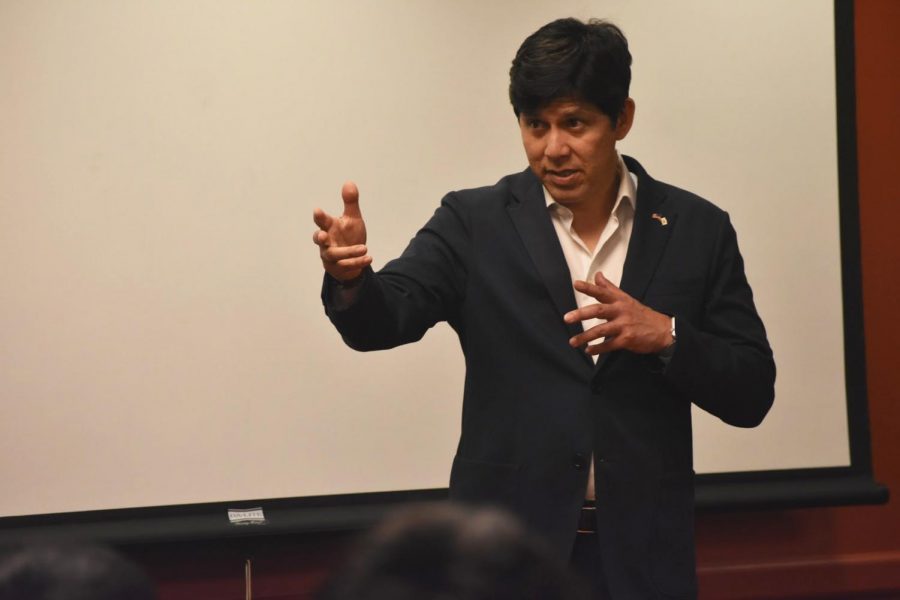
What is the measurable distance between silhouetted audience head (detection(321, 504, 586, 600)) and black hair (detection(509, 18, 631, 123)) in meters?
1.30

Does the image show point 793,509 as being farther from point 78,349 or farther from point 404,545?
point 404,545

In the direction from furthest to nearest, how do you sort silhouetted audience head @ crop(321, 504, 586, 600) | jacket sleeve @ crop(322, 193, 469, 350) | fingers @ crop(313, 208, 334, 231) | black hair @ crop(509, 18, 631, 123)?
black hair @ crop(509, 18, 631, 123) < jacket sleeve @ crop(322, 193, 469, 350) < fingers @ crop(313, 208, 334, 231) < silhouetted audience head @ crop(321, 504, 586, 600)

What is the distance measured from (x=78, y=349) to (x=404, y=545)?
2.36 meters

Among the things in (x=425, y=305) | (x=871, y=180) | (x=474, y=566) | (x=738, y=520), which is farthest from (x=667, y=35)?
(x=474, y=566)

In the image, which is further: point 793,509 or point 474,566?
point 793,509

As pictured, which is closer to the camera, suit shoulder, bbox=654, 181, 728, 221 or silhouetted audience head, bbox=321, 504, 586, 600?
silhouetted audience head, bbox=321, 504, 586, 600

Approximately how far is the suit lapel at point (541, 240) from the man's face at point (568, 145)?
0.05 metres

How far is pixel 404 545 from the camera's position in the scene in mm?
593

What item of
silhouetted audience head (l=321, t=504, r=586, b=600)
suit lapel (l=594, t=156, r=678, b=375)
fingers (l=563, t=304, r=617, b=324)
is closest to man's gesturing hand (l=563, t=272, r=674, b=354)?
fingers (l=563, t=304, r=617, b=324)

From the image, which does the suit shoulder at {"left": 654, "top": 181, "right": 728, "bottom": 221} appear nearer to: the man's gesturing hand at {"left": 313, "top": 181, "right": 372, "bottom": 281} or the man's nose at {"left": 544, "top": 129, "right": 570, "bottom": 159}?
the man's nose at {"left": 544, "top": 129, "right": 570, "bottom": 159}

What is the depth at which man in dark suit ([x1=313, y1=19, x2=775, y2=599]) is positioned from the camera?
1741 mm

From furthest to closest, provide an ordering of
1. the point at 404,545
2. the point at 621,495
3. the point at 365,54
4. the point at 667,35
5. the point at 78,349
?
the point at 667,35
the point at 365,54
the point at 78,349
the point at 621,495
the point at 404,545

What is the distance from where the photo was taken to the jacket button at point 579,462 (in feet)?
5.80

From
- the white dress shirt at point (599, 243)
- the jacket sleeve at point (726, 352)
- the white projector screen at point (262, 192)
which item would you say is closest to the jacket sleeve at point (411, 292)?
the white dress shirt at point (599, 243)
